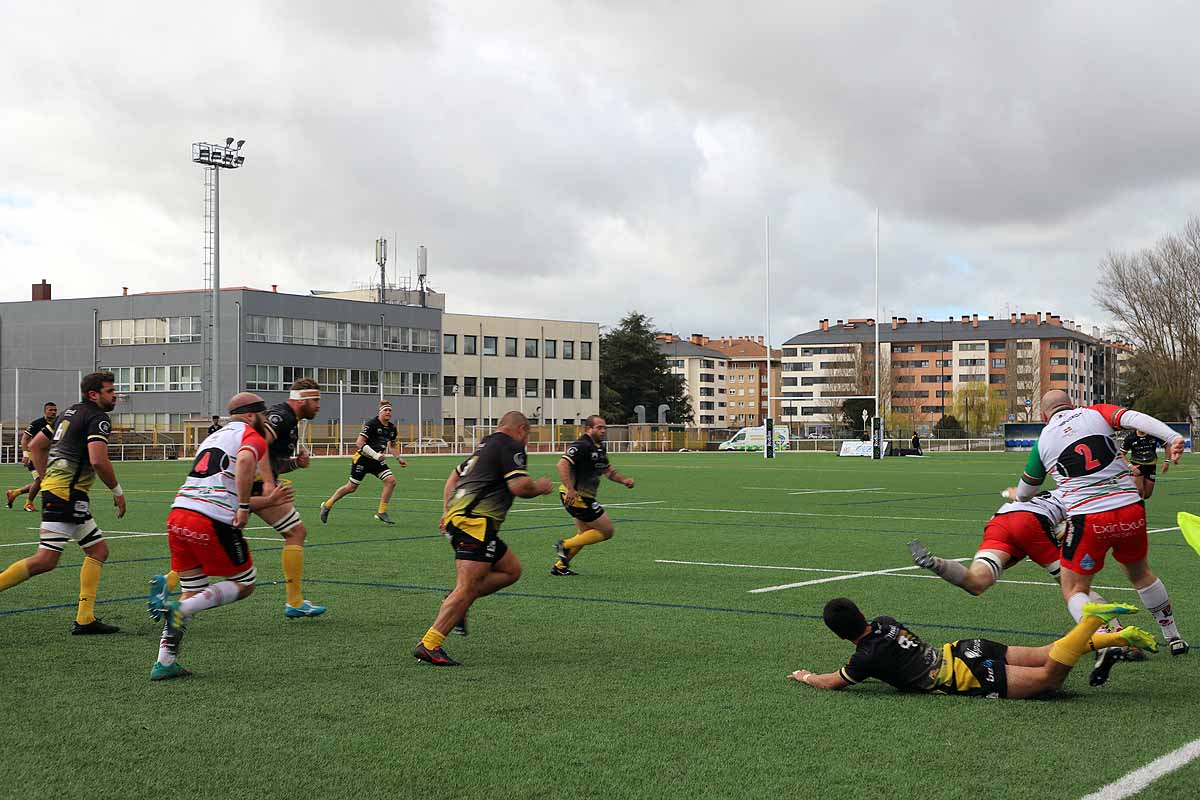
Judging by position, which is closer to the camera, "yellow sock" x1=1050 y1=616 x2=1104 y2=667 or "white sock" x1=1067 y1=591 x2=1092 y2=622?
"yellow sock" x1=1050 y1=616 x2=1104 y2=667

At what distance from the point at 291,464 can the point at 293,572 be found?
2.97ft

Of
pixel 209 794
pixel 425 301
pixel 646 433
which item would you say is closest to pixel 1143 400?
pixel 646 433

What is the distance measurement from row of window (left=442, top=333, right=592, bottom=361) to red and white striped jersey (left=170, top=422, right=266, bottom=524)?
91100 millimetres

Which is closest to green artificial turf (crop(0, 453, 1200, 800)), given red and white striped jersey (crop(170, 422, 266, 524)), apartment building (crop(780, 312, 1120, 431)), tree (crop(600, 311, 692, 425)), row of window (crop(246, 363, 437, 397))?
red and white striped jersey (crop(170, 422, 266, 524))

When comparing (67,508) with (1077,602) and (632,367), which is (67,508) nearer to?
(1077,602)

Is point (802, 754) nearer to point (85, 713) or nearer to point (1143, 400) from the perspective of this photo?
point (85, 713)

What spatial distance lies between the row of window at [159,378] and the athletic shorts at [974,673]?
82440 millimetres

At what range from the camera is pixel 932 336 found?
586 feet

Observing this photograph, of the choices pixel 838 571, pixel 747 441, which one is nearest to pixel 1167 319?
pixel 747 441

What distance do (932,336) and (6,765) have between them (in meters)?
180

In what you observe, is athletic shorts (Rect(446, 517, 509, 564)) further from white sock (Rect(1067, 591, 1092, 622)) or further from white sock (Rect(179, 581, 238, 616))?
white sock (Rect(1067, 591, 1092, 622))

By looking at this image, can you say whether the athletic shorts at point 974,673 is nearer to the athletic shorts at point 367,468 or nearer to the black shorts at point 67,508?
the black shorts at point 67,508

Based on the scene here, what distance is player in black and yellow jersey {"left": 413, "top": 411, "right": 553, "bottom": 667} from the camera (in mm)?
7867

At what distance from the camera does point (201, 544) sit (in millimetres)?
7520
